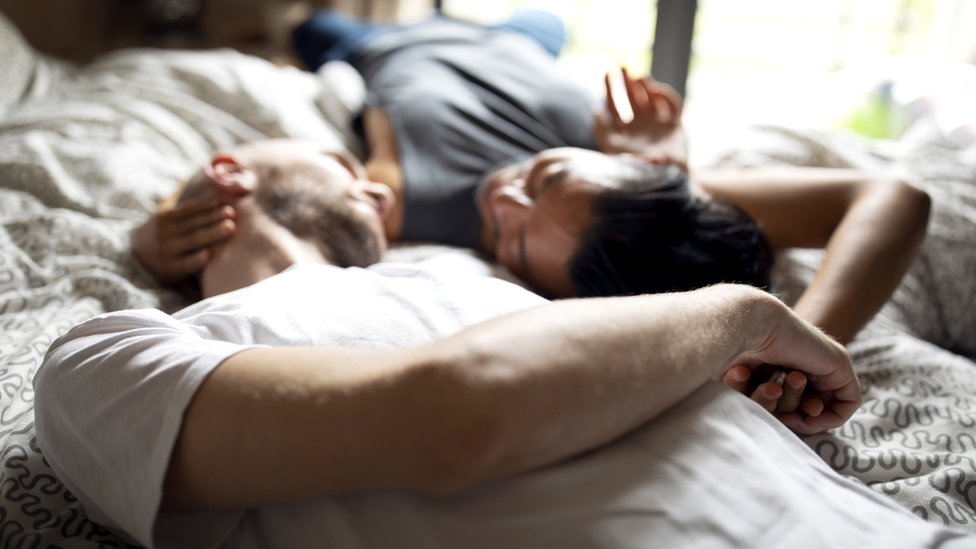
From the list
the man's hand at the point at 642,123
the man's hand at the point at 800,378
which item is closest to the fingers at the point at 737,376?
the man's hand at the point at 800,378

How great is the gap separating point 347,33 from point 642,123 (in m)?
1.05

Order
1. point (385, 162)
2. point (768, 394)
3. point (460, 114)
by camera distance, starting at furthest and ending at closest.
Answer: point (460, 114) < point (385, 162) < point (768, 394)

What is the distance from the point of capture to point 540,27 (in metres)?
2.32

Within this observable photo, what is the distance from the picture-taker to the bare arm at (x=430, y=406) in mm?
617

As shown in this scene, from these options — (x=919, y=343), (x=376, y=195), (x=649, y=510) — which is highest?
(x=649, y=510)

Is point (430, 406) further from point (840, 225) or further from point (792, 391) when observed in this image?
point (840, 225)

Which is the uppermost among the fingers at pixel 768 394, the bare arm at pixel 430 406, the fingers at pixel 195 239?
the bare arm at pixel 430 406

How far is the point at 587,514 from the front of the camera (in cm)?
65

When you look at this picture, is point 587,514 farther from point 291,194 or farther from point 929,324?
point 929,324

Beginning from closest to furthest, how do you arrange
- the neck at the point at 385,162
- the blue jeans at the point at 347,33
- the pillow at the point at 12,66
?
the neck at the point at 385,162
the pillow at the point at 12,66
the blue jeans at the point at 347,33

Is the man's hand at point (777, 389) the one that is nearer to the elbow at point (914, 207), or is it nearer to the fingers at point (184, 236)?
the elbow at point (914, 207)

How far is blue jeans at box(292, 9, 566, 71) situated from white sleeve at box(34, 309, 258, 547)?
1.58 m

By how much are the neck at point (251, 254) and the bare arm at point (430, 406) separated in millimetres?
524

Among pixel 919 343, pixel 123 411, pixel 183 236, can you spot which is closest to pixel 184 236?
pixel 183 236
